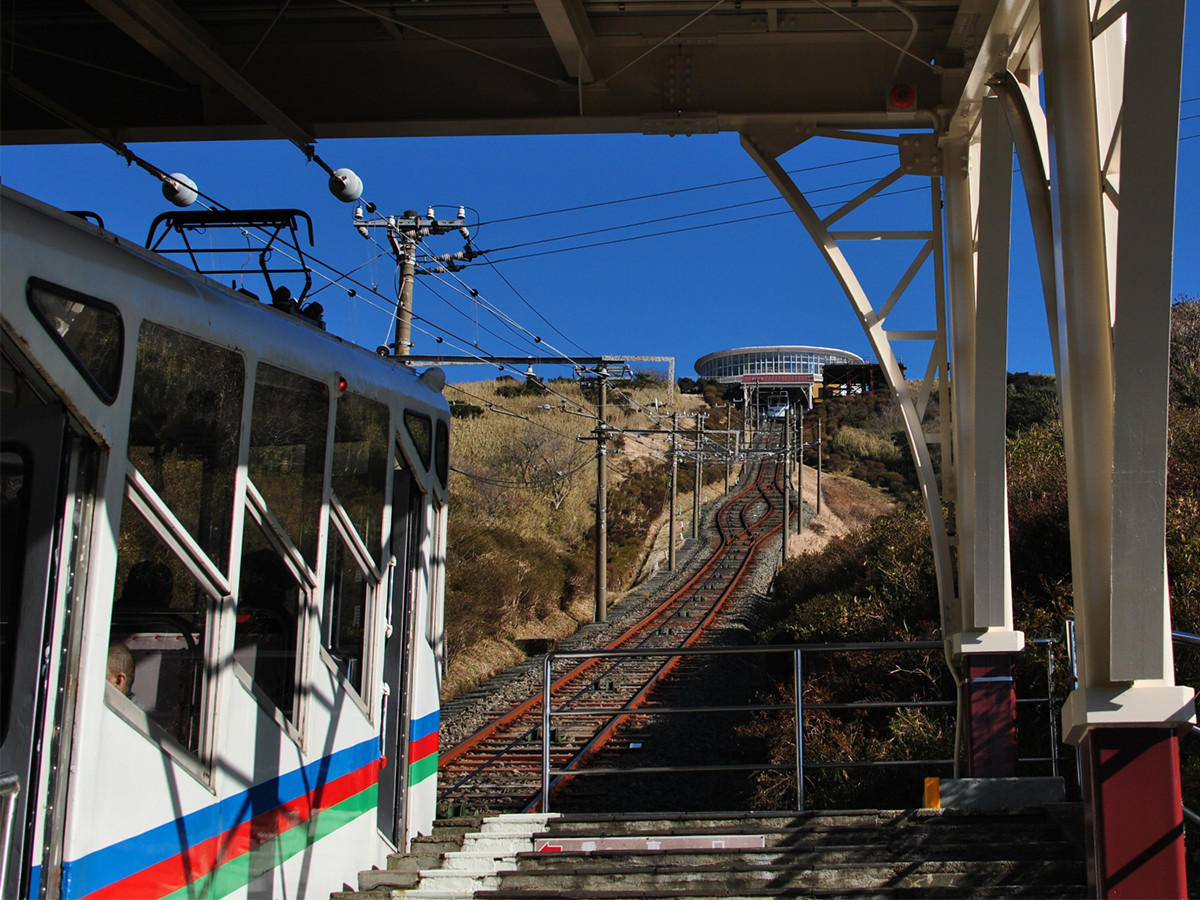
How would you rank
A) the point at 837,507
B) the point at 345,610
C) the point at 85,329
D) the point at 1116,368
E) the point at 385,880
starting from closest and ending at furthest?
the point at 85,329 → the point at 1116,368 → the point at 345,610 → the point at 385,880 → the point at 837,507

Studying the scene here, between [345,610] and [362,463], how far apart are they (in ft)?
2.45

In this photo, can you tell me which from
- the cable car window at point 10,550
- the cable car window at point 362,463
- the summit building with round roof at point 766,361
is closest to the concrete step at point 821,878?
the cable car window at point 362,463

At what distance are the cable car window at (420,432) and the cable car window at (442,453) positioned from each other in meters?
0.13

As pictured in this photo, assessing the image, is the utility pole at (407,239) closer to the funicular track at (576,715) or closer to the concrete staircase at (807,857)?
the funicular track at (576,715)

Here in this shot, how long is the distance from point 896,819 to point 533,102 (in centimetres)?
513

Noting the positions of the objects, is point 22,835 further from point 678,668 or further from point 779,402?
point 779,402

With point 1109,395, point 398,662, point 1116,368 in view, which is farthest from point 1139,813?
point 398,662

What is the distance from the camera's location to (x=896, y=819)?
6141mm

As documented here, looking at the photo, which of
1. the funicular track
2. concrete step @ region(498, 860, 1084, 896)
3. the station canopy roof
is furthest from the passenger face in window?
the funicular track

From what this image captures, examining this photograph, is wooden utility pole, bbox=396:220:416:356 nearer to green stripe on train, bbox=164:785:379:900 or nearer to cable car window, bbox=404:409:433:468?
cable car window, bbox=404:409:433:468

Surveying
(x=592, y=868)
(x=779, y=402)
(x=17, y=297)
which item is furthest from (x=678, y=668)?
(x=779, y=402)

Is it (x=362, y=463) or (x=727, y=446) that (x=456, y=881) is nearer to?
(x=362, y=463)

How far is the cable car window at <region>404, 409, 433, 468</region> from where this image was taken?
20.5 ft

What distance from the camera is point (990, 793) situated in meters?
6.49
